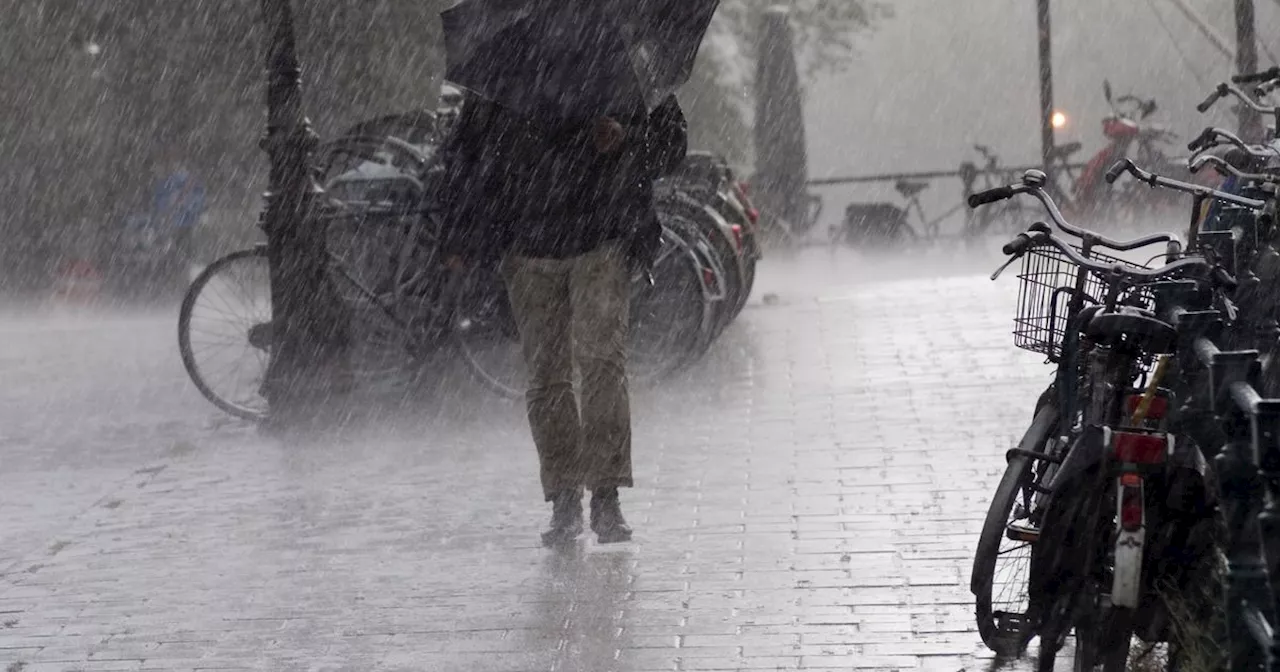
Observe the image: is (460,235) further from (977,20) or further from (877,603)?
(977,20)

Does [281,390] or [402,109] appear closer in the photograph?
[281,390]

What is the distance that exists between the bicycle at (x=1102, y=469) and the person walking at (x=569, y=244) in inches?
84.0

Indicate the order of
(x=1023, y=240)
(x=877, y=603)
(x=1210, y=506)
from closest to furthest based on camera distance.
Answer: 1. (x=1210, y=506)
2. (x=1023, y=240)
3. (x=877, y=603)

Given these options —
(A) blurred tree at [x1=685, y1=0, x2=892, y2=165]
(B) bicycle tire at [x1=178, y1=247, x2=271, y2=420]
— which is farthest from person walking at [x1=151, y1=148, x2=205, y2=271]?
(B) bicycle tire at [x1=178, y1=247, x2=271, y2=420]

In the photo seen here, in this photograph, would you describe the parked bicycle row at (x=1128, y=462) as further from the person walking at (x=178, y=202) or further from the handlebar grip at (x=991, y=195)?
the person walking at (x=178, y=202)

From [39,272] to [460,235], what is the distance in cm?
1683

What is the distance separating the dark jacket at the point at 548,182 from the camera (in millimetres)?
6863

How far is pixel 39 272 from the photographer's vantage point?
22625 mm

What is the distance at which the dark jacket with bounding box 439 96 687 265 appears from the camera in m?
6.86

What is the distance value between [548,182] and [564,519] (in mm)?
1219

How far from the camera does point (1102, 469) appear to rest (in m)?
4.43

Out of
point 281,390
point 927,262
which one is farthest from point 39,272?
point 281,390

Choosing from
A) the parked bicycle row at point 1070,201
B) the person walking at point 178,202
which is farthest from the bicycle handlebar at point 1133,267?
the person walking at point 178,202

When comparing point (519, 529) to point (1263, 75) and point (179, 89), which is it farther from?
point (179, 89)
